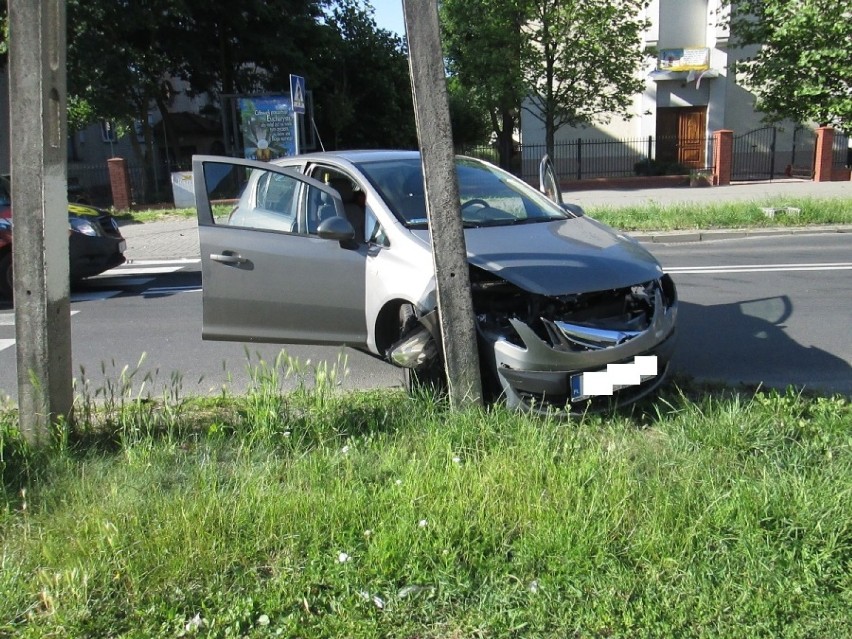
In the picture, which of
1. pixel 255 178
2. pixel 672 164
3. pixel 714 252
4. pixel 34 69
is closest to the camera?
pixel 34 69

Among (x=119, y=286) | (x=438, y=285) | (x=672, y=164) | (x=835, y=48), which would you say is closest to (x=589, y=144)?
(x=672, y=164)

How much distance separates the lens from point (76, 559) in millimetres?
3057

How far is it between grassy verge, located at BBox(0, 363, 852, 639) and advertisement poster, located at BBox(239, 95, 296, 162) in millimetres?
17766

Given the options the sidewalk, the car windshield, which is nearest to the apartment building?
the sidewalk

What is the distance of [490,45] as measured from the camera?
2545 cm

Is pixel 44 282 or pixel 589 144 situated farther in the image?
pixel 589 144

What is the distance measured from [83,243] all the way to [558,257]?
23.5 feet

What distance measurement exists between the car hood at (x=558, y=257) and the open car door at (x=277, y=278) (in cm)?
64

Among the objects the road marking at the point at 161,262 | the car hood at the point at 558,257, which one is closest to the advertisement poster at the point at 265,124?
the road marking at the point at 161,262

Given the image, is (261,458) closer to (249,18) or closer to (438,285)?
(438,285)

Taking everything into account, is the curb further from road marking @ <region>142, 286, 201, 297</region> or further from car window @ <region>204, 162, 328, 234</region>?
car window @ <region>204, 162, 328, 234</region>

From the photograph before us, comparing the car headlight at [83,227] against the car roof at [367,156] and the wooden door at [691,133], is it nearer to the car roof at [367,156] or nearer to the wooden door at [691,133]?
the car roof at [367,156]

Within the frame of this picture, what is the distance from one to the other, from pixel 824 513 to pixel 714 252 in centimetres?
941

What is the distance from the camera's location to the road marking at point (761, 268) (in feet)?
32.5
